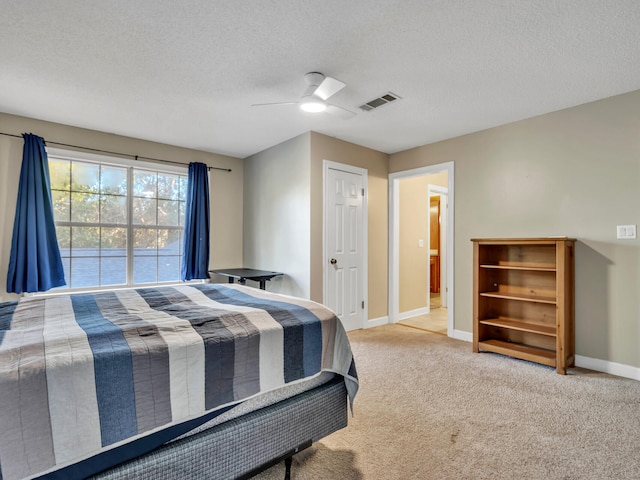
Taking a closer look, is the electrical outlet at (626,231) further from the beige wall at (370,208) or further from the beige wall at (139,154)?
the beige wall at (139,154)

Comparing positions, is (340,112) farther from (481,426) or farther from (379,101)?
(481,426)

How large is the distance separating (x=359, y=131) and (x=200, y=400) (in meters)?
3.34

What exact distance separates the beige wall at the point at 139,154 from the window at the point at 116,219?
184 mm

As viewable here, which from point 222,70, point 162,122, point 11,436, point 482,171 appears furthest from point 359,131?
point 11,436

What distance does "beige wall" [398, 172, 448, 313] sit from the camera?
491cm

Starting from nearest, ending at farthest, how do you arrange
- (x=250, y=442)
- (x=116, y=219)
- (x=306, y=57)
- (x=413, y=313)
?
(x=250, y=442), (x=306, y=57), (x=116, y=219), (x=413, y=313)

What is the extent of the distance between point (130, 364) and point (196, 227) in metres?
3.63

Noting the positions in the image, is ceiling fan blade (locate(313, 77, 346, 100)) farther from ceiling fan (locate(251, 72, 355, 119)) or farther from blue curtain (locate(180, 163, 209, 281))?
blue curtain (locate(180, 163, 209, 281))

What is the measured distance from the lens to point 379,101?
3.02m

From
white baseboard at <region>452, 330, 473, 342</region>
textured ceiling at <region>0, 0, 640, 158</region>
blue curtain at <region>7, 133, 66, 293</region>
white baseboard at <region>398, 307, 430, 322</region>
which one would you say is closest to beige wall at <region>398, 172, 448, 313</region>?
white baseboard at <region>398, 307, 430, 322</region>

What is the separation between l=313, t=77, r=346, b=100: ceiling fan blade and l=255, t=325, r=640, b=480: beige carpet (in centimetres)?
230

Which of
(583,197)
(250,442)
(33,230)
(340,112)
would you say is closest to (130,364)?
(250,442)

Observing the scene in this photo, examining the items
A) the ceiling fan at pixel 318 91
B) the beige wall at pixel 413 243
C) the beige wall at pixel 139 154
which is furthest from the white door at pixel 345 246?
the beige wall at pixel 139 154

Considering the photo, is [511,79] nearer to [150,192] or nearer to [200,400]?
[200,400]
